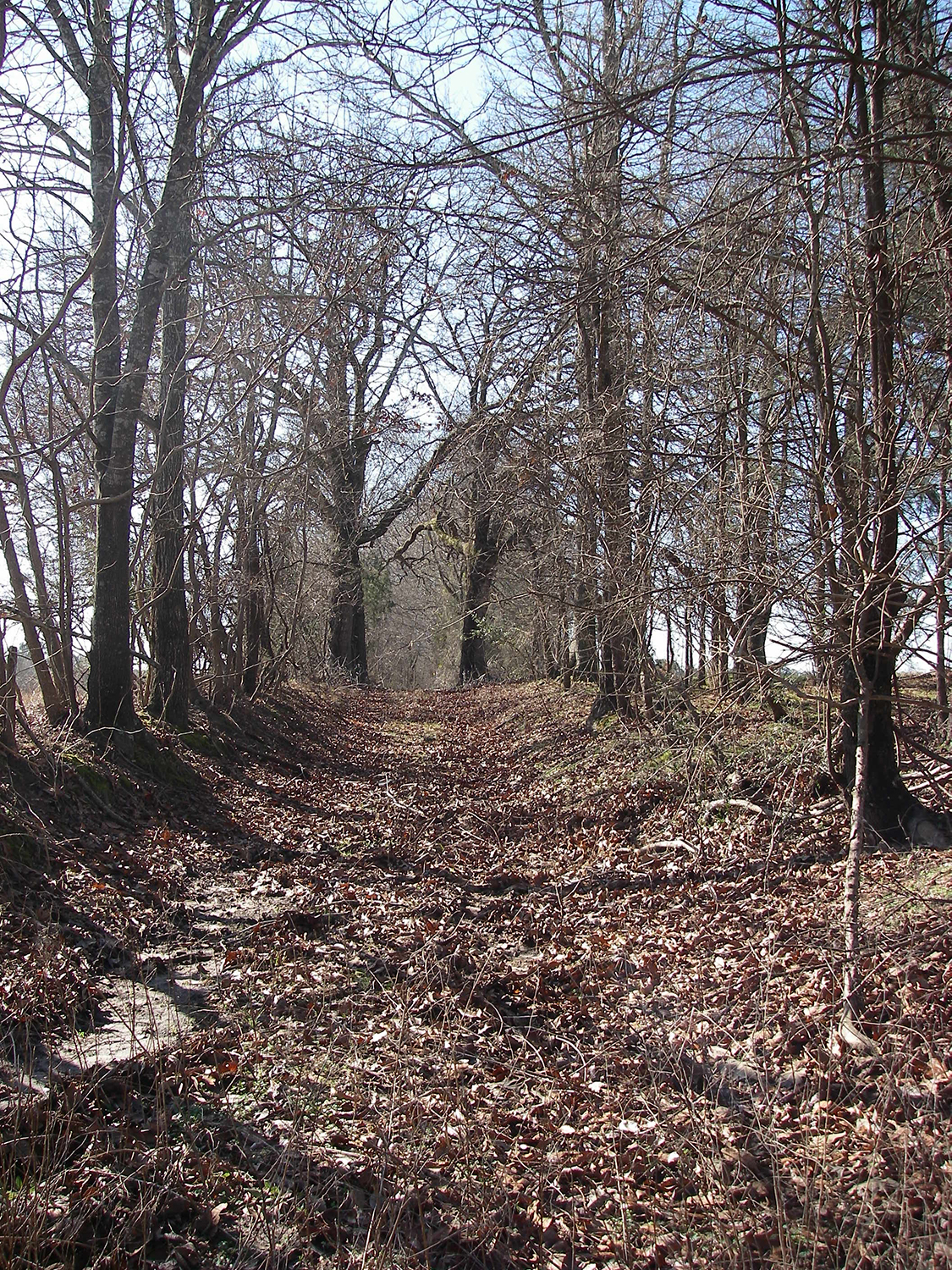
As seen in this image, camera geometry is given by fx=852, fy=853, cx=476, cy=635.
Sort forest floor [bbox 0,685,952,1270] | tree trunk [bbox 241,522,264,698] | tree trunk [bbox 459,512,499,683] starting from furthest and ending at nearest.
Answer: tree trunk [bbox 459,512,499,683] < tree trunk [bbox 241,522,264,698] < forest floor [bbox 0,685,952,1270]

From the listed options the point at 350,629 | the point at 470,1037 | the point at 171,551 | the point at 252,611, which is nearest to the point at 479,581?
the point at 350,629

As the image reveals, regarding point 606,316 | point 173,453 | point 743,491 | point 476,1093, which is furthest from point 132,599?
point 476,1093

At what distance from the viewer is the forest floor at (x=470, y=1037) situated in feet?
9.75

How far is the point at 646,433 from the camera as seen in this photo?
26.4ft

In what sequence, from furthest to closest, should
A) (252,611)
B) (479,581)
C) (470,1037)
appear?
(479,581), (252,611), (470,1037)

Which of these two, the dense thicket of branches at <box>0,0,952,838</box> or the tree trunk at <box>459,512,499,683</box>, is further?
the tree trunk at <box>459,512,499,683</box>

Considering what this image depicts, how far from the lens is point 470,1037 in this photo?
14.6 feet

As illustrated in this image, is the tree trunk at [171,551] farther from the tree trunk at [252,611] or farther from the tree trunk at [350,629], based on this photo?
the tree trunk at [350,629]

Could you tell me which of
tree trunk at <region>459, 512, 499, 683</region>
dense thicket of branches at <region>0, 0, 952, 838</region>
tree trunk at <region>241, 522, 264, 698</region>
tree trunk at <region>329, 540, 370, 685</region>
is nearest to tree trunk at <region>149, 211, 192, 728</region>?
dense thicket of branches at <region>0, 0, 952, 838</region>

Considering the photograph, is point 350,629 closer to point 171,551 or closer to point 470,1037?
point 171,551

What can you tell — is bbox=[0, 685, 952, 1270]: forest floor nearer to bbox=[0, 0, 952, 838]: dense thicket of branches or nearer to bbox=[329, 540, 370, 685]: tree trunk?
bbox=[0, 0, 952, 838]: dense thicket of branches

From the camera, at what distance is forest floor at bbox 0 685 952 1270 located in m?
2.97

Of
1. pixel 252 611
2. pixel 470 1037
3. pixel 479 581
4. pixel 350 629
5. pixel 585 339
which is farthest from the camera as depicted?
pixel 350 629

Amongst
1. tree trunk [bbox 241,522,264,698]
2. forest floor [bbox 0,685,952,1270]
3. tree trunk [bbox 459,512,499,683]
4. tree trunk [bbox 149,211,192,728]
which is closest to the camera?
forest floor [bbox 0,685,952,1270]
